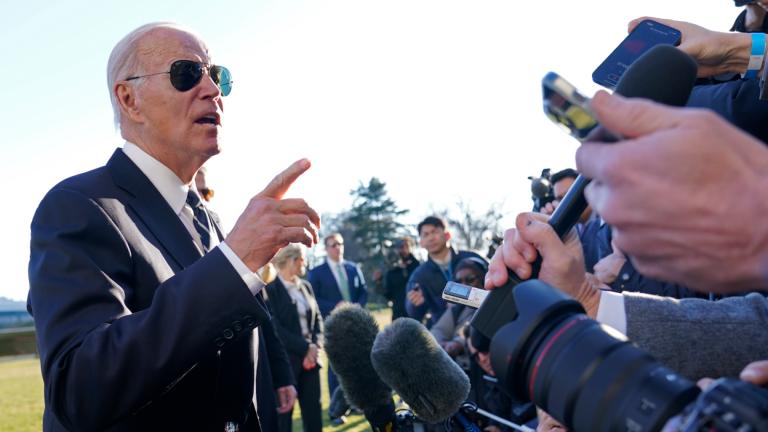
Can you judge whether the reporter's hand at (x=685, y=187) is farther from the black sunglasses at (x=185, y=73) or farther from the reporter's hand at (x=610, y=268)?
the reporter's hand at (x=610, y=268)

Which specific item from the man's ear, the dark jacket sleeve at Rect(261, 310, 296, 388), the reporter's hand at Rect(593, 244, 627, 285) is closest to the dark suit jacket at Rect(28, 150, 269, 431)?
the man's ear

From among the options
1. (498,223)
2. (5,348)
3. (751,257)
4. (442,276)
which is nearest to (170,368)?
(751,257)

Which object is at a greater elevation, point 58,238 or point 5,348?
point 58,238

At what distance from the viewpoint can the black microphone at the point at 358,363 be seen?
2569mm

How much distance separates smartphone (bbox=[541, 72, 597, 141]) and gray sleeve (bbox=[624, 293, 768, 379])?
83 cm

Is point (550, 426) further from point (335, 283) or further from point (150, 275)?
point (335, 283)

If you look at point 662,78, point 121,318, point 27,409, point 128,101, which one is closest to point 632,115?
point 662,78

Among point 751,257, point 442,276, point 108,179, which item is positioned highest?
point 108,179

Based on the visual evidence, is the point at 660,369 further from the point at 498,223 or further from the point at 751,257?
the point at 498,223

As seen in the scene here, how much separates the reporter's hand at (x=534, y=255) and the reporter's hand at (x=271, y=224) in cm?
69

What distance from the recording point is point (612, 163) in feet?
3.25

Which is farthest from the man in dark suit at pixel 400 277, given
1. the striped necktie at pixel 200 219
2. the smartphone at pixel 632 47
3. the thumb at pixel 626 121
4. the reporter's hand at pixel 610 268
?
the thumb at pixel 626 121

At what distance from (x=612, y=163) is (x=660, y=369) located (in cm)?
35

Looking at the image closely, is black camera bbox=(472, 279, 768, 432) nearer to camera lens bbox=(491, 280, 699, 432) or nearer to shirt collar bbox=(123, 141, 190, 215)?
camera lens bbox=(491, 280, 699, 432)
